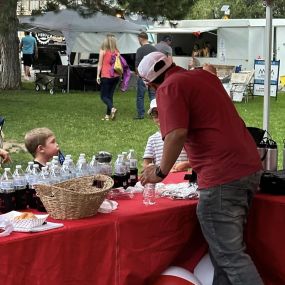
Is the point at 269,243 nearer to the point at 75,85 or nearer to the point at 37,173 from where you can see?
the point at 37,173

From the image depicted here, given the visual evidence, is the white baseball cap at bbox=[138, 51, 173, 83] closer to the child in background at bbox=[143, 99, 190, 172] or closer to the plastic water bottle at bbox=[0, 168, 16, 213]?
the plastic water bottle at bbox=[0, 168, 16, 213]

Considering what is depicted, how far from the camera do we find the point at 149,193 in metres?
3.60

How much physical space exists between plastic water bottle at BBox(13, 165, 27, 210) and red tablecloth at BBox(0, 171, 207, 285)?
1.14ft

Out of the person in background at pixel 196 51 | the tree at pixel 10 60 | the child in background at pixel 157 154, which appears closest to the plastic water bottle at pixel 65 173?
the child in background at pixel 157 154

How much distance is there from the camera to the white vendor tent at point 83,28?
58.0 ft

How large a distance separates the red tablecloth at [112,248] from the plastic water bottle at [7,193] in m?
0.36

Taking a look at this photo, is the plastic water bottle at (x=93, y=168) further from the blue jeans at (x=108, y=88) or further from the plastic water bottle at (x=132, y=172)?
the blue jeans at (x=108, y=88)

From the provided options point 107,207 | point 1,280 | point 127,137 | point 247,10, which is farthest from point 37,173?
point 247,10

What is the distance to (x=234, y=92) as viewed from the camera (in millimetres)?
16328

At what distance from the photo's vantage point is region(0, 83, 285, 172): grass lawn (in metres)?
9.23

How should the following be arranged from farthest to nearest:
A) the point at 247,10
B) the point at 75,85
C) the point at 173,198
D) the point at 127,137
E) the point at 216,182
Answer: the point at 247,10
the point at 75,85
the point at 127,137
the point at 173,198
the point at 216,182

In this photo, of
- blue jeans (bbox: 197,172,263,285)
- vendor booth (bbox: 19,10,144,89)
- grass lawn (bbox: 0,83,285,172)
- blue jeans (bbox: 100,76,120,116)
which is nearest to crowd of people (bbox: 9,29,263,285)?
blue jeans (bbox: 197,172,263,285)

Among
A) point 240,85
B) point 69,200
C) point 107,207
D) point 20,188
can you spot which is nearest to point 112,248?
point 107,207

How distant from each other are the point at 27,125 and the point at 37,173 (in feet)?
26.9
